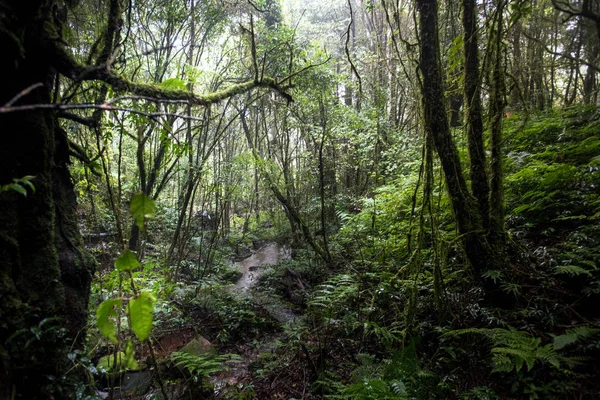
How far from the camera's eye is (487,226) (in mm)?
3379

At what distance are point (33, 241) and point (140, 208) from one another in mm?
1632

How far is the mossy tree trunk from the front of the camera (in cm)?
197

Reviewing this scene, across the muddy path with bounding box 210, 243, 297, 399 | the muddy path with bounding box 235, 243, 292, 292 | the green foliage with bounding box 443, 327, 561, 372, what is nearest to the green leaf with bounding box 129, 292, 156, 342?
the muddy path with bounding box 210, 243, 297, 399

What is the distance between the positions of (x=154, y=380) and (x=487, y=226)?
13.5ft

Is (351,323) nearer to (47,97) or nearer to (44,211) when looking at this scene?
(44,211)

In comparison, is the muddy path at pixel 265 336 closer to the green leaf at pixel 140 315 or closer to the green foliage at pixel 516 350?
the green leaf at pixel 140 315

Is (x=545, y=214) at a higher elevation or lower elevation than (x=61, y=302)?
higher

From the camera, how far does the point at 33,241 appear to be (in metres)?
2.33

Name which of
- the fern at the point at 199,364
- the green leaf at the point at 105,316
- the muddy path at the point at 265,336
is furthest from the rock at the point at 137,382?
the green leaf at the point at 105,316

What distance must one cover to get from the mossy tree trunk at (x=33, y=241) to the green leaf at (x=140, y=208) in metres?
1.36

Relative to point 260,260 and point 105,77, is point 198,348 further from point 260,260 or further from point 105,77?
point 260,260

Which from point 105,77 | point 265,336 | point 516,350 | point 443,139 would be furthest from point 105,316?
point 265,336

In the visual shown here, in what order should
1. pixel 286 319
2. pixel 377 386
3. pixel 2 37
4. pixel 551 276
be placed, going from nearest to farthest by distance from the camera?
pixel 2 37 < pixel 377 386 < pixel 551 276 < pixel 286 319

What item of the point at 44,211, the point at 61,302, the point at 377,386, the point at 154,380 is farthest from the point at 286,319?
the point at 44,211
